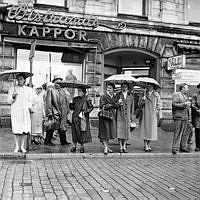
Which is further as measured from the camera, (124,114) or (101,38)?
(101,38)

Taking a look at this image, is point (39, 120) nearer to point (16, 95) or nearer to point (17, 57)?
point (16, 95)

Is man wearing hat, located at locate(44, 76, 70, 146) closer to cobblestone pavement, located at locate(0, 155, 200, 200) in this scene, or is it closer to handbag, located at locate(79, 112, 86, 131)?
handbag, located at locate(79, 112, 86, 131)

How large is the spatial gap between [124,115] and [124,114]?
3 cm

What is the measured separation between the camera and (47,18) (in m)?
14.7

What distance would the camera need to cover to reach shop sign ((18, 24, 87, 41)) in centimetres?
1473

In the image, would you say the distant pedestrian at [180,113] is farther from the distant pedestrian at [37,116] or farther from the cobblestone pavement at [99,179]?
the distant pedestrian at [37,116]

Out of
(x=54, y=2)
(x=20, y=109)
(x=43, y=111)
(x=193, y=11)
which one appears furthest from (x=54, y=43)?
(x=193, y=11)

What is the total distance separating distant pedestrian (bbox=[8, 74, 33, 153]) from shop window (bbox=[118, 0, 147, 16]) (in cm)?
923

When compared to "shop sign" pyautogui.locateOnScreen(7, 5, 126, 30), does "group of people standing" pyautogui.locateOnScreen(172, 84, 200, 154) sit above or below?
below

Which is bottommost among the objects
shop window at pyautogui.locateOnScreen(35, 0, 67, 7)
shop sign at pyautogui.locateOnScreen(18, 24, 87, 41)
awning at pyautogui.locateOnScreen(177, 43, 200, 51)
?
awning at pyautogui.locateOnScreen(177, 43, 200, 51)

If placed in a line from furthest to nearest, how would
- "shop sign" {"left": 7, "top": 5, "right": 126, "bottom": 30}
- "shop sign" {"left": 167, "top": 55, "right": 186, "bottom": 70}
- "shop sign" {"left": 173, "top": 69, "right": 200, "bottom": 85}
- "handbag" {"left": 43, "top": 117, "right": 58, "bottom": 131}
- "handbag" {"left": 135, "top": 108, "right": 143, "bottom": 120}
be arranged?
"shop sign" {"left": 173, "top": 69, "right": 200, "bottom": 85}
"shop sign" {"left": 167, "top": 55, "right": 186, "bottom": 70}
"shop sign" {"left": 7, "top": 5, "right": 126, "bottom": 30}
"handbag" {"left": 135, "top": 108, "right": 143, "bottom": 120}
"handbag" {"left": 43, "top": 117, "right": 58, "bottom": 131}

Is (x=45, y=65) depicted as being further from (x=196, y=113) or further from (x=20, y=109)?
(x=196, y=113)

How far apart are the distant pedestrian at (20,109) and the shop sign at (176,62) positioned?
8.48 m

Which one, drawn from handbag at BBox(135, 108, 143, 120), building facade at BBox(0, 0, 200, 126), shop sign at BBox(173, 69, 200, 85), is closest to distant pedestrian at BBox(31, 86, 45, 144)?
handbag at BBox(135, 108, 143, 120)
